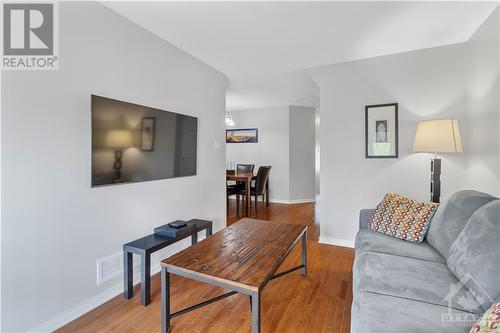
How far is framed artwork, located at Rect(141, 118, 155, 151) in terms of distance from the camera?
2193 millimetres

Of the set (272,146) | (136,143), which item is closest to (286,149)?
(272,146)

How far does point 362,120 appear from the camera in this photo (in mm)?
2938

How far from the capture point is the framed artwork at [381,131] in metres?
2.80

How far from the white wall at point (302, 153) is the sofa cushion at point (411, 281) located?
4311 mm

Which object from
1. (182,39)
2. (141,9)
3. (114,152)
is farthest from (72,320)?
(182,39)

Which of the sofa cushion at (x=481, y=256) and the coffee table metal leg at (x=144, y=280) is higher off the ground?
the sofa cushion at (x=481, y=256)

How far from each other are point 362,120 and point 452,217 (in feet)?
5.21

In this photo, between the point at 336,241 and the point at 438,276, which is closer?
the point at 438,276

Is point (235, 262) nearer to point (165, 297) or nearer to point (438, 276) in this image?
point (165, 297)

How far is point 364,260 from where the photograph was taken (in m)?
1.61

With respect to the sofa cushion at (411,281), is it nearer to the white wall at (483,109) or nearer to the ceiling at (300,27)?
the white wall at (483,109)

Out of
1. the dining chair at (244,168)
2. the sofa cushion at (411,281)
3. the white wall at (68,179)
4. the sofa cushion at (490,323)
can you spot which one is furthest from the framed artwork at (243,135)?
the sofa cushion at (490,323)

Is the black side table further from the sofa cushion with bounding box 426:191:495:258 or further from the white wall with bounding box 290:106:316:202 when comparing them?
the white wall with bounding box 290:106:316:202

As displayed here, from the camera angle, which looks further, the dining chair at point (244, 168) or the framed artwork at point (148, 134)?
the dining chair at point (244, 168)
